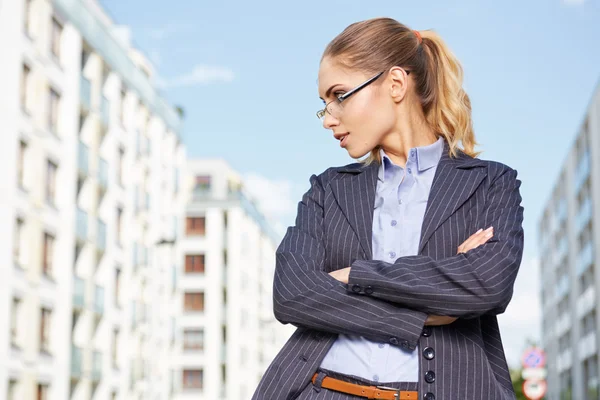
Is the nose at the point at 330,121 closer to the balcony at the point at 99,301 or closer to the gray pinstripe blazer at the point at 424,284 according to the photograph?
the gray pinstripe blazer at the point at 424,284

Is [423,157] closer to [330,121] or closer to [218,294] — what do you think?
[330,121]

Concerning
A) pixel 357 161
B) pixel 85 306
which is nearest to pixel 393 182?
pixel 357 161

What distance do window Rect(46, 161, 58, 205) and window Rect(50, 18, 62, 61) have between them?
422cm

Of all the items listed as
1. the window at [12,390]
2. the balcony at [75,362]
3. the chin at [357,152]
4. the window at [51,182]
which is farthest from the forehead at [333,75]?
the balcony at [75,362]

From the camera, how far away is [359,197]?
9.58 ft

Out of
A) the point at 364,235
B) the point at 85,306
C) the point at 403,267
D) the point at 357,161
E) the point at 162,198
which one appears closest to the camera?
the point at 403,267

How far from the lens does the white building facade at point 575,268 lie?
63844 mm

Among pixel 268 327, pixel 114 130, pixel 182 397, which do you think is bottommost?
pixel 182 397

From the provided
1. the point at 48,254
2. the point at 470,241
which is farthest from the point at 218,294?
the point at 470,241

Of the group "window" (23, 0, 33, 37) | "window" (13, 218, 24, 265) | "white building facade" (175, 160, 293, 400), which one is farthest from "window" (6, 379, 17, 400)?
"white building facade" (175, 160, 293, 400)

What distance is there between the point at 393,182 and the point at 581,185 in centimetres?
6856

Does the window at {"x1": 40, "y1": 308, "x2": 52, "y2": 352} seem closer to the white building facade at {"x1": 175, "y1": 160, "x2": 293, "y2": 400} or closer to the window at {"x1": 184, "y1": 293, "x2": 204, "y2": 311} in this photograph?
the white building facade at {"x1": 175, "y1": 160, "x2": 293, "y2": 400}

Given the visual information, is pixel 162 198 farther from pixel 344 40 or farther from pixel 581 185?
pixel 344 40

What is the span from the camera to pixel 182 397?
73.2 metres
